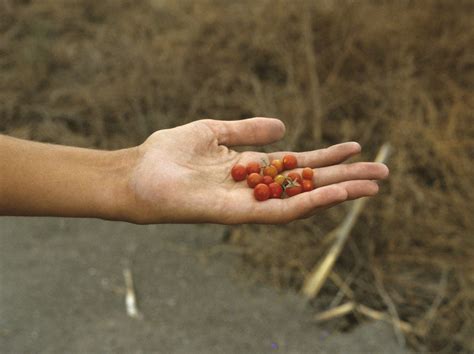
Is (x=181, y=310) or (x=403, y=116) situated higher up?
(x=403, y=116)

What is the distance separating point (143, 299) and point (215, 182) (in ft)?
3.83

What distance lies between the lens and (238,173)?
237 cm

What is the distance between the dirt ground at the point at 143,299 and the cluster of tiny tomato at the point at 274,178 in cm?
99

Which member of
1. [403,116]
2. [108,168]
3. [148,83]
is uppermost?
[108,168]

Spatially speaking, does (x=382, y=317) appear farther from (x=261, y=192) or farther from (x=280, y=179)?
(x=261, y=192)

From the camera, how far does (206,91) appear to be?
165 inches

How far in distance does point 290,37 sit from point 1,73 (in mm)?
1948

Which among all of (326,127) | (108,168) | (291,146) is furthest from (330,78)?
(108,168)

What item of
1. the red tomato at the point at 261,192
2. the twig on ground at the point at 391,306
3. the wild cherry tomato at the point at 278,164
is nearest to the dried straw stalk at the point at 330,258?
the twig on ground at the point at 391,306

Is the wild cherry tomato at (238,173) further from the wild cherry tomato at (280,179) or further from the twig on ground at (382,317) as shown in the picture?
the twig on ground at (382,317)

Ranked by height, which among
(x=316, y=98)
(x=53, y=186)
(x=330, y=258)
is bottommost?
(x=330, y=258)

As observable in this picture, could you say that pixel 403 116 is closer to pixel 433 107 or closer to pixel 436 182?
pixel 433 107

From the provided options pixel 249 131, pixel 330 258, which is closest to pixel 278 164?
pixel 249 131

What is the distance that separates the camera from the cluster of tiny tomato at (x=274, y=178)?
2.26 m
